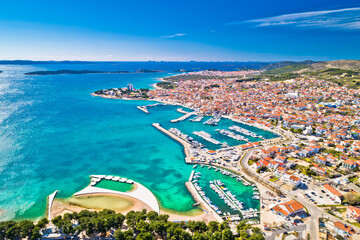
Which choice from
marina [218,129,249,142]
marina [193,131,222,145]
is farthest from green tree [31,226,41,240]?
marina [218,129,249,142]

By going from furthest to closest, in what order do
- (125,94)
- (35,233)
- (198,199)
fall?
(125,94), (198,199), (35,233)

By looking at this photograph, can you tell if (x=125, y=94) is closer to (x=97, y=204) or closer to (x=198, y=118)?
(x=198, y=118)

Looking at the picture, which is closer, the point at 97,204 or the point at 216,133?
the point at 97,204

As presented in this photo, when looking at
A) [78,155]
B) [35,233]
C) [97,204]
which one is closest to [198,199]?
[97,204]

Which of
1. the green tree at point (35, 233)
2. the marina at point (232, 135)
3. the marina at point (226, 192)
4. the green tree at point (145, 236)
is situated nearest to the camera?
the green tree at point (145, 236)

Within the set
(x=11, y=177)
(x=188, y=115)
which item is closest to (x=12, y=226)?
(x=11, y=177)

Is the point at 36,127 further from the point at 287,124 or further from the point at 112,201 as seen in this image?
the point at 287,124

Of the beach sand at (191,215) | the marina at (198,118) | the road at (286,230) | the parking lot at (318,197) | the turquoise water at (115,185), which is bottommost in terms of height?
the beach sand at (191,215)

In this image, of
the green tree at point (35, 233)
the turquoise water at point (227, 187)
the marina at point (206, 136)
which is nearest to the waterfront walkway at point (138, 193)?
the turquoise water at point (227, 187)

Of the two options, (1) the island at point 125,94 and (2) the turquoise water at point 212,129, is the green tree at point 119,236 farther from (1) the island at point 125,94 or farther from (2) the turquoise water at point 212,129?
(1) the island at point 125,94

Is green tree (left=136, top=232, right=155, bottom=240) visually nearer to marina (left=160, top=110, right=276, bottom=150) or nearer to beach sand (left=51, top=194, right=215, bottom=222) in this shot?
beach sand (left=51, top=194, right=215, bottom=222)

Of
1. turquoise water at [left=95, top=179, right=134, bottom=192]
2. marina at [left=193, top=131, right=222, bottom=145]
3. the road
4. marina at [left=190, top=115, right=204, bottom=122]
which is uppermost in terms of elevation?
marina at [left=190, top=115, right=204, bottom=122]
